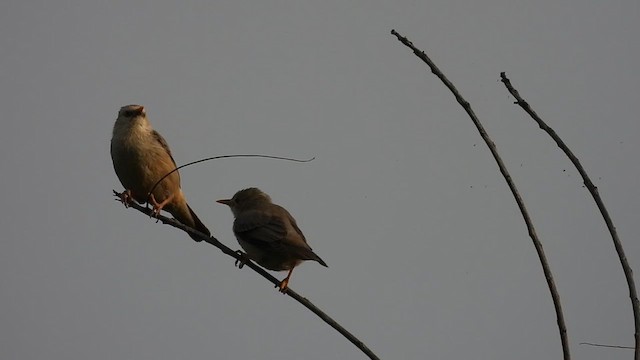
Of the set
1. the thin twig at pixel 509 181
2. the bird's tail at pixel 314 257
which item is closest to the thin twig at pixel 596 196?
the thin twig at pixel 509 181

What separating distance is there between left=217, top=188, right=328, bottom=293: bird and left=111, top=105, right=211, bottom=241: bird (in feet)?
1.95

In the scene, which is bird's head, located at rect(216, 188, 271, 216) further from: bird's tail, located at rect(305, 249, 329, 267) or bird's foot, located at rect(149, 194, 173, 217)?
bird's tail, located at rect(305, 249, 329, 267)

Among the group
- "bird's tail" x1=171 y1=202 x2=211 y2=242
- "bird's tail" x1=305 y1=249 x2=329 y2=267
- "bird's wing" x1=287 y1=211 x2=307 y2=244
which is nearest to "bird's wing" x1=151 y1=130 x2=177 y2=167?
"bird's tail" x1=171 y1=202 x2=211 y2=242

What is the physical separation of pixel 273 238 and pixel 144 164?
158cm

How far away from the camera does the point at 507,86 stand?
2.97 m

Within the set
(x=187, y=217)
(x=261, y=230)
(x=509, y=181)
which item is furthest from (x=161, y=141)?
(x=509, y=181)

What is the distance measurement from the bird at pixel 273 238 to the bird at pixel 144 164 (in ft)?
1.95

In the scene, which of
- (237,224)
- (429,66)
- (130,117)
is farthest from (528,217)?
(130,117)

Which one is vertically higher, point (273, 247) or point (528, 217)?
point (273, 247)

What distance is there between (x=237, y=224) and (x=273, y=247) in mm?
713

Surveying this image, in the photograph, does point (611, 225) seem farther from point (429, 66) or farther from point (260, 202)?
point (260, 202)

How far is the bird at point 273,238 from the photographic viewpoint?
19.6ft

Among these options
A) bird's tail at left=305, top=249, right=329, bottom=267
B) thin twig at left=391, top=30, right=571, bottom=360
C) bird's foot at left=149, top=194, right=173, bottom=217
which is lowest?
thin twig at left=391, top=30, right=571, bottom=360

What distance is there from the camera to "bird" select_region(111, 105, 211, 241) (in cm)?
700
